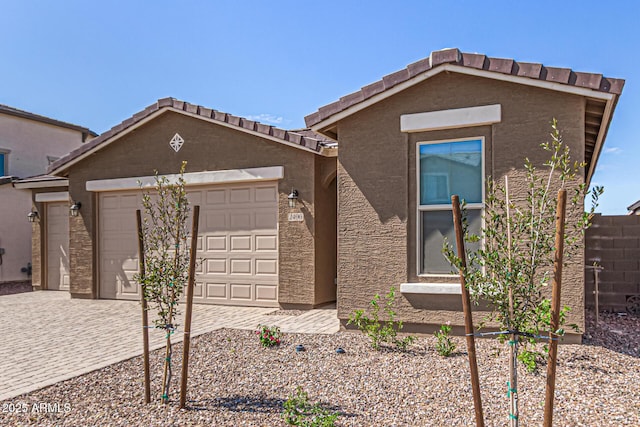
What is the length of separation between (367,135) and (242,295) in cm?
472

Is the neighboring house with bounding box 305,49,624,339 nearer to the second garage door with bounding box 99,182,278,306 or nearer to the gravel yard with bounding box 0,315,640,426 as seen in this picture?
the gravel yard with bounding box 0,315,640,426

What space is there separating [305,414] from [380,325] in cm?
300

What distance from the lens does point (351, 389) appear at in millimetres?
4785

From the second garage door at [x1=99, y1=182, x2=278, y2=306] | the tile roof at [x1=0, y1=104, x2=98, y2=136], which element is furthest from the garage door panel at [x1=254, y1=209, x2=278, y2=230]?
the tile roof at [x1=0, y1=104, x2=98, y2=136]

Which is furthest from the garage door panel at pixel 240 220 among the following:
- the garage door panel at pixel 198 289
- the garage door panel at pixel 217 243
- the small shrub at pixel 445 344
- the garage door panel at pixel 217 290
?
the small shrub at pixel 445 344

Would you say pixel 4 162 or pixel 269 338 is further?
pixel 4 162

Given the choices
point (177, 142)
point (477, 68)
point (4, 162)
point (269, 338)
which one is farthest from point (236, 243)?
point (4, 162)

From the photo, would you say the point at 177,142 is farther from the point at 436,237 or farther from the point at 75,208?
the point at 436,237

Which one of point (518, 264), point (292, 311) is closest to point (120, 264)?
point (292, 311)

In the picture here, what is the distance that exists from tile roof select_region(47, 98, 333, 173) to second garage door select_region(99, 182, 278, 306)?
3.49 feet

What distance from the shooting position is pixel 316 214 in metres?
9.53

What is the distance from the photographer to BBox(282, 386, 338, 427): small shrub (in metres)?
3.74

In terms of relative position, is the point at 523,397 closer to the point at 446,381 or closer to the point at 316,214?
the point at 446,381

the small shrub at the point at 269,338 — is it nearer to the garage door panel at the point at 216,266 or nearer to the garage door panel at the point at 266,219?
the garage door panel at the point at 266,219
